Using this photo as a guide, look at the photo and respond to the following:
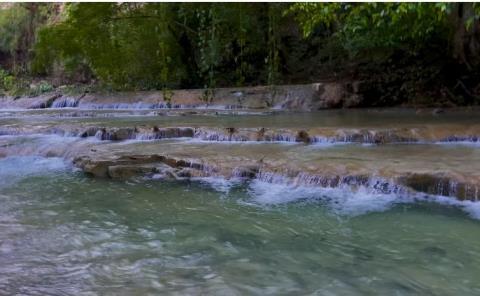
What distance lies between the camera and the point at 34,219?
16.9ft

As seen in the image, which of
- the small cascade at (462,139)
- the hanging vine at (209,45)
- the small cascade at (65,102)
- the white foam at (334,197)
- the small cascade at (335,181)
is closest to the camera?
the white foam at (334,197)

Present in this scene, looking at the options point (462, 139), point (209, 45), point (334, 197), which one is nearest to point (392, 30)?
point (209, 45)

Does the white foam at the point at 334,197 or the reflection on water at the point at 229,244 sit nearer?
the reflection on water at the point at 229,244

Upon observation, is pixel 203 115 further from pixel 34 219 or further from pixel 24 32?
pixel 24 32

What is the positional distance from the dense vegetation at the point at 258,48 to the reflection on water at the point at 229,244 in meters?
5.29

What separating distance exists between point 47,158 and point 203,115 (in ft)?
14.1

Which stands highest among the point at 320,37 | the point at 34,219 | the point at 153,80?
the point at 320,37

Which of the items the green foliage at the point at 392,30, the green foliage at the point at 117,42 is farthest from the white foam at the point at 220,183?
the green foliage at the point at 117,42

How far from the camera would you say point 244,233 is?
4.53 m

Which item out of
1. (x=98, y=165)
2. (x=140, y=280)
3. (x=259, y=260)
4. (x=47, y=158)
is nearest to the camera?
(x=140, y=280)

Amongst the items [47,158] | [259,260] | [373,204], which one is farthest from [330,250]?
[47,158]

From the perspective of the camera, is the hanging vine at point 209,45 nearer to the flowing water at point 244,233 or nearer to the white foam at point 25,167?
the white foam at point 25,167

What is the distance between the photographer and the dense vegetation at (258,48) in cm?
1183

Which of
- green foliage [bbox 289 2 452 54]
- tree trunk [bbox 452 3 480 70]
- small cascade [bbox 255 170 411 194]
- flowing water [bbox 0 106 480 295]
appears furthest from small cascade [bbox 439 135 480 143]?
tree trunk [bbox 452 3 480 70]
